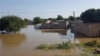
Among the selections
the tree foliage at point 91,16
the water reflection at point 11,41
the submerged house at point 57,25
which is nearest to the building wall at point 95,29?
the water reflection at point 11,41

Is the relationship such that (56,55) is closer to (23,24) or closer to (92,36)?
(92,36)

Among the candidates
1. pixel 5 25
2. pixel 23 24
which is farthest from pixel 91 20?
pixel 5 25

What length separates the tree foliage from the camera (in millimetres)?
60875

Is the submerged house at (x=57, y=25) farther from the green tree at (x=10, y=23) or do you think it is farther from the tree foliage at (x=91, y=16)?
the green tree at (x=10, y=23)

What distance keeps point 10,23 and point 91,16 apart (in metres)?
27.8

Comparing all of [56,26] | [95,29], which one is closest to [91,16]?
[56,26]

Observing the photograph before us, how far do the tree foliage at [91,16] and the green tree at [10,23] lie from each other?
2393 cm

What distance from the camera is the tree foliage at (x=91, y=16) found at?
60875 mm

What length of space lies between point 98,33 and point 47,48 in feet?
41.4

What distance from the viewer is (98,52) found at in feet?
52.6

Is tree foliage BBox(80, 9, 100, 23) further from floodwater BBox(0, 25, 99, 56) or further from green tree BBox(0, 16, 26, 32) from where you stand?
floodwater BBox(0, 25, 99, 56)

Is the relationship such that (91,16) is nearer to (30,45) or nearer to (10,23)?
(10,23)

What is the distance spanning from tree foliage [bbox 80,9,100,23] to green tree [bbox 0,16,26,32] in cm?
2393

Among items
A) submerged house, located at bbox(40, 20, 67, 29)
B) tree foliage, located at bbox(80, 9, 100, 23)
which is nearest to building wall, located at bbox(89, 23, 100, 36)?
submerged house, located at bbox(40, 20, 67, 29)
